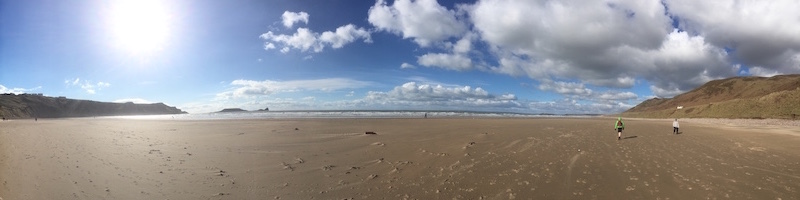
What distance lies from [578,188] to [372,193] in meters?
5.03

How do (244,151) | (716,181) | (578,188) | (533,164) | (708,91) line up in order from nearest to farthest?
(578,188) → (716,181) → (533,164) → (244,151) → (708,91)

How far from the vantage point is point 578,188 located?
8734mm

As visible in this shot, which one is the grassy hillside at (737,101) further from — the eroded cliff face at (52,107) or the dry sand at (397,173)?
the eroded cliff face at (52,107)

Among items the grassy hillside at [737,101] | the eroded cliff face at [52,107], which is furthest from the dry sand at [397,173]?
the eroded cliff face at [52,107]

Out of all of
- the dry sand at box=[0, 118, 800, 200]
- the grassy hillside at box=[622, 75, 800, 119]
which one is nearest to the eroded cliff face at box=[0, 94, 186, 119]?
the dry sand at box=[0, 118, 800, 200]

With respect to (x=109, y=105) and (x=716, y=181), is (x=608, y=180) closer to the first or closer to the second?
(x=716, y=181)

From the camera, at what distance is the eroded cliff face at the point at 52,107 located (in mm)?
119169

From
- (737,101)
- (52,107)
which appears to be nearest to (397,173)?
(737,101)

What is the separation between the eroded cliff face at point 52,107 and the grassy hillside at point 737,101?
174083 millimetres

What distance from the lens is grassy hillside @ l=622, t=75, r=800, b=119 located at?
55.8 metres

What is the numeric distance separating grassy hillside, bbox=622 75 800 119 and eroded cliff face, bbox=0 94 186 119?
174 meters

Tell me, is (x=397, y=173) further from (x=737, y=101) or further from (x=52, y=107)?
(x=52, y=107)

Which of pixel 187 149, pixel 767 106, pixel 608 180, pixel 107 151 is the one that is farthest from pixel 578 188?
pixel 767 106

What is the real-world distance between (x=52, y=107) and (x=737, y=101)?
218 meters
